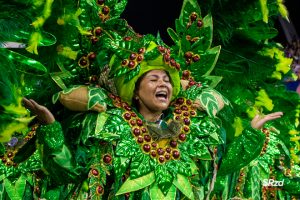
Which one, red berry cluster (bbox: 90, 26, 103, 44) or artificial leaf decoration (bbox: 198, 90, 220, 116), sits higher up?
red berry cluster (bbox: 90, 26, 103, 44)

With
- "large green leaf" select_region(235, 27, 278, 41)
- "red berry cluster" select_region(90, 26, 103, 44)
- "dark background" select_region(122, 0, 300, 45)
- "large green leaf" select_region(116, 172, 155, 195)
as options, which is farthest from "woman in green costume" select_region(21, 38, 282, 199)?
"large green leaf" select_region(235, 27, 278, 41)

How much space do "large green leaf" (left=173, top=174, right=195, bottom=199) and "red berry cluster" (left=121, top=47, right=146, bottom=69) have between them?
1.46 ft

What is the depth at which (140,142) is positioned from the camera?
8.78 feet

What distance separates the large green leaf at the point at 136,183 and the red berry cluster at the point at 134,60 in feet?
1.34

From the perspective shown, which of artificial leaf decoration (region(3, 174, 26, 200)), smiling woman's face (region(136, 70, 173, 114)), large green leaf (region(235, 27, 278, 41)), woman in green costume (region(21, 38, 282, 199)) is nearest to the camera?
woman in green costume (region(21, 38, 282, 199))

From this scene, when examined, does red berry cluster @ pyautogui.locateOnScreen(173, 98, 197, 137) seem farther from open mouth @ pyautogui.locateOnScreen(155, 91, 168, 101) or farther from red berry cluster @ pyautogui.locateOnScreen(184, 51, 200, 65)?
red berry cluster @ pyautogui.locateOnScreen(184, 51, 200, 65)

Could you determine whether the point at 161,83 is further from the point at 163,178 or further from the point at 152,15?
the point at 152,15

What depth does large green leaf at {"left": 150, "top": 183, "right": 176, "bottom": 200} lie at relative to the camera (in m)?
2.62

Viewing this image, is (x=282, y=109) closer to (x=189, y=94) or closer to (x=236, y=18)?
(x=236, y=18)

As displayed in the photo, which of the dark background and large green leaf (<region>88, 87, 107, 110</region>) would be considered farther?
the dark background

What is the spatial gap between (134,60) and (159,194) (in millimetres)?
501

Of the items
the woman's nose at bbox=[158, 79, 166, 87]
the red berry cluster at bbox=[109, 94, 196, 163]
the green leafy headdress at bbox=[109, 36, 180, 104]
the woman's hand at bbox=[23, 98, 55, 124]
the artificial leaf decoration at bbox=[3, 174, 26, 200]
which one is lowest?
the artificial leaf decoration at bbox=[3, 174, 26, 200]

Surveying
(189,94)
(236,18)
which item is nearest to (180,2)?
(236,18)

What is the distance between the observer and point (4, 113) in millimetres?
2170
